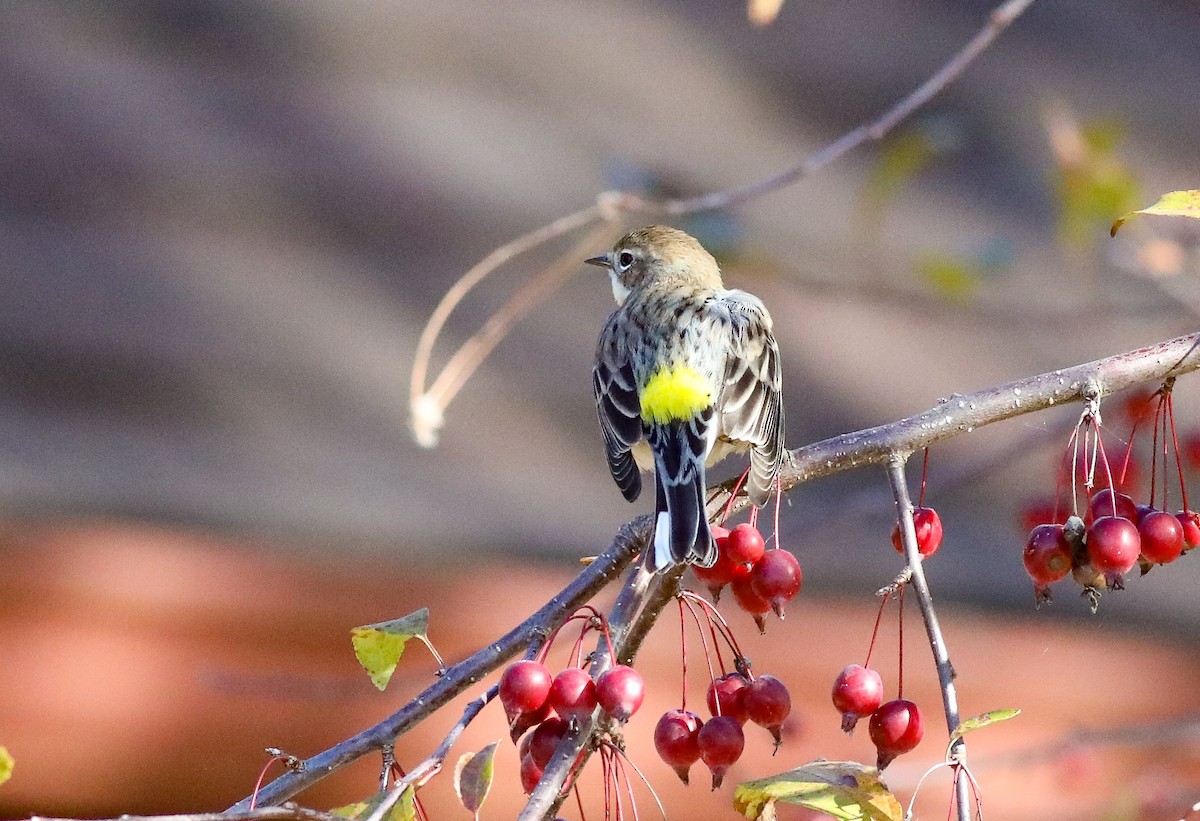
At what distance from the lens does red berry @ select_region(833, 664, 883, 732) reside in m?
2.03

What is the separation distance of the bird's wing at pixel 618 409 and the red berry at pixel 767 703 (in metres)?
1.04

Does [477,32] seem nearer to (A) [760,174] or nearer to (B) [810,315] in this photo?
(A) [760,174]

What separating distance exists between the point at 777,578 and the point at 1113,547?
508mm

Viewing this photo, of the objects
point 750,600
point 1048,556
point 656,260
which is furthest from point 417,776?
point 656,260

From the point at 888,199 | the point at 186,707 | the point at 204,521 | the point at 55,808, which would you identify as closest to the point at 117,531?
the point at 204,521

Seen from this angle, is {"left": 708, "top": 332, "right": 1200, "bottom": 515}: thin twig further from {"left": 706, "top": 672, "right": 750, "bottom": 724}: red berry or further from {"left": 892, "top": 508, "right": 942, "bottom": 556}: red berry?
{"left": 706, "top": 672, "right": 750, "bottom": 724}: red berry

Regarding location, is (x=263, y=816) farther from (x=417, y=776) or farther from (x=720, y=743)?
(x=720, y=743)

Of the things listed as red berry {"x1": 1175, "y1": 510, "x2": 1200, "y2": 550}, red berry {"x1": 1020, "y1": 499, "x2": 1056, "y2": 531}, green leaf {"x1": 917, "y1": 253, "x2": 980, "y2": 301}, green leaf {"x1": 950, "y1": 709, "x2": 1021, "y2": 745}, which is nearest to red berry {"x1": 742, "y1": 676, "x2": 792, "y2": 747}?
green leaf {"x1": 950, "y1": 709, "x2": 1021, "y2": 745}

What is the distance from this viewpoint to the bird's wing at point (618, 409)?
317 cm

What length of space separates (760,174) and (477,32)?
116 cm

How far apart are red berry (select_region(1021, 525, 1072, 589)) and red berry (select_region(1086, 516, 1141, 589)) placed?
1.8 inches

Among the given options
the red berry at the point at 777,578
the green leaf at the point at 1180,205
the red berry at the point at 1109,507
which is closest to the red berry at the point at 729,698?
the red berry at the point at 777,578

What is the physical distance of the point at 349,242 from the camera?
4.70m

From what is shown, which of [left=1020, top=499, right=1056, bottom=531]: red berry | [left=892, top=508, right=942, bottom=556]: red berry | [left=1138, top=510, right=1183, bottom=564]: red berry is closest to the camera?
[left=1138, top=510, right=1183, bottom=564]: red berry
